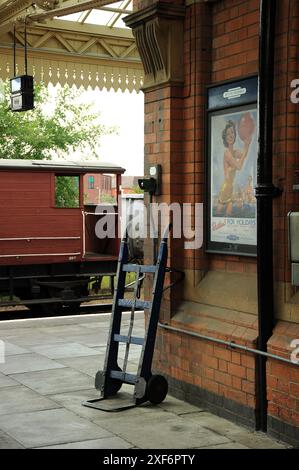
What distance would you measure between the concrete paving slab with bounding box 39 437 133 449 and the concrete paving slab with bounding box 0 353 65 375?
258 centimetres

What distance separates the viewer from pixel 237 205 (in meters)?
6.53

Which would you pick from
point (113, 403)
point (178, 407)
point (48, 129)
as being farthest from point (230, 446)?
point (48, 129)

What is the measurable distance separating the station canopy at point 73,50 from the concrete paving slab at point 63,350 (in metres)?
4.89

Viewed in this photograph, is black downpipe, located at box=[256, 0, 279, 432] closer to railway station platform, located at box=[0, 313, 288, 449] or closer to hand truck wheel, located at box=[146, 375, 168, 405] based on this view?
railway station platform, located at box=[0, 313, 288, 449]

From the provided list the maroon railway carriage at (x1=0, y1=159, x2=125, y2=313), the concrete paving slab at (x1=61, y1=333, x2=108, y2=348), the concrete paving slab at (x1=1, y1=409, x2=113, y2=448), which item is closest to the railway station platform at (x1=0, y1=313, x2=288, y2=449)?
the concrete paving slab at (x1=1, y1=409, x2=113, y2=448)

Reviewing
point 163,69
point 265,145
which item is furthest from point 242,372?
point 163,69

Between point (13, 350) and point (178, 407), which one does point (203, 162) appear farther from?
point (13, 350)

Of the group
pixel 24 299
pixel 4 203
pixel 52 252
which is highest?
pixel 4 203

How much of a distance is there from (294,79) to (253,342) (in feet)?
6.58

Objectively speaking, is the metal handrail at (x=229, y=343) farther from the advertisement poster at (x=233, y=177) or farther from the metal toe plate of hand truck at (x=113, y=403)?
the advertisement poster at (x=233, y=177)

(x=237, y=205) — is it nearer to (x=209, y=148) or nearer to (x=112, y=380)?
(x=209, y=148)

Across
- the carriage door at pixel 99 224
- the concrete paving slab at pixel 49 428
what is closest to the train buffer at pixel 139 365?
the concrete paving slab at pixel 49 428

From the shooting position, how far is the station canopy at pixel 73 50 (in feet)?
38.9

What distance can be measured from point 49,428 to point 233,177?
255cm
